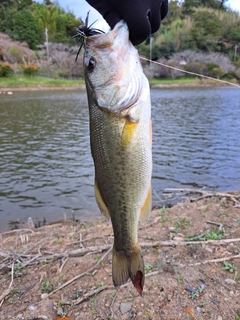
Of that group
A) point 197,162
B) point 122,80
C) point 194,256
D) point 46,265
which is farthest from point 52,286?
point 197,162

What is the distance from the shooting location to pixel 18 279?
3646 mm

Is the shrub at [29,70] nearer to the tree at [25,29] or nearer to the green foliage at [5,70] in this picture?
the green foliage at [5,70]

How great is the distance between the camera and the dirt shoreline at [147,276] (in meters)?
2.95

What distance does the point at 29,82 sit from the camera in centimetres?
4250

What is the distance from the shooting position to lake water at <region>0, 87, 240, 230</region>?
7.81m

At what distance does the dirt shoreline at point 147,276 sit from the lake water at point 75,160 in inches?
106

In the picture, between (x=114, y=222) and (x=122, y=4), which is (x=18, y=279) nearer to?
(x=114, y=222)

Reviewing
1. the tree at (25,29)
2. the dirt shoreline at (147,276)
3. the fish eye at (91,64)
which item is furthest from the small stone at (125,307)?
the tree at (25,29)

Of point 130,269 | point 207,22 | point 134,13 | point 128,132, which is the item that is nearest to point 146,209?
point 130,269

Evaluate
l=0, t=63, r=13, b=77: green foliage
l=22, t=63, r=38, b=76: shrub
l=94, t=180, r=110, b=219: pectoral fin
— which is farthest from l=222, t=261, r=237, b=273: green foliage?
l=22, t=63, r=38, b=76: shrub

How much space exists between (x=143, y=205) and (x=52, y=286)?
1.98 m

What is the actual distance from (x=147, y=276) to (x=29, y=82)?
43.2 metres

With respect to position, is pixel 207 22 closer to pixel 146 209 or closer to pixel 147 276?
pixel 147 276

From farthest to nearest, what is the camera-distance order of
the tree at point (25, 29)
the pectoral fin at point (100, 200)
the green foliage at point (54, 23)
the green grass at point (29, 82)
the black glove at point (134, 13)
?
the green foliage at point (54, 23) < the tree at point (25, 29) < the green grass at point (29, 82) < the pectoral fin at point (100, 200) < the black glove at point (134, 13)
